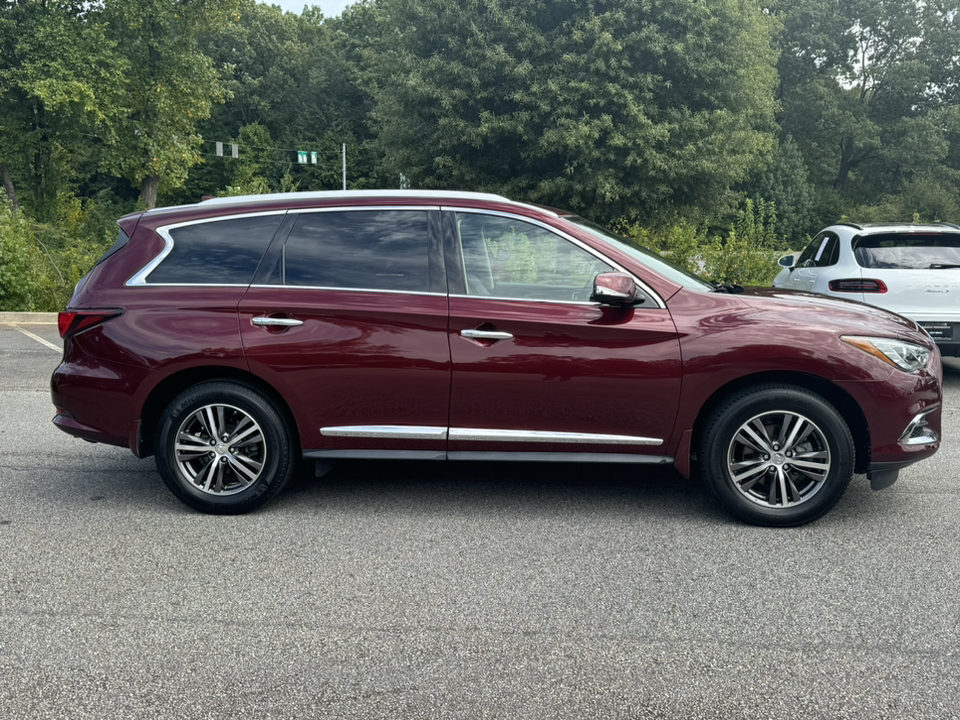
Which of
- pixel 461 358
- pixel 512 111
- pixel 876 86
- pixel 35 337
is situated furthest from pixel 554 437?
pixel 876 86

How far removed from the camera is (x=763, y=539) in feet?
16.4

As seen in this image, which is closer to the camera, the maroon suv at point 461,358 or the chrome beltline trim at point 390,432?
the maroon suv at point 461,358

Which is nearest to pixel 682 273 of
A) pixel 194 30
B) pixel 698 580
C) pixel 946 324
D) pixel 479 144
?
pixel 698 580

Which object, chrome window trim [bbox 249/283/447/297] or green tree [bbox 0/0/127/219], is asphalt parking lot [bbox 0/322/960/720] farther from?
green tree [bbox 0/0/127/219]

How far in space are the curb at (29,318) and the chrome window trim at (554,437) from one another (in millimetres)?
12740

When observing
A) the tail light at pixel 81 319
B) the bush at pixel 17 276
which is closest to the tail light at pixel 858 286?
the tail light at pixel 81 319

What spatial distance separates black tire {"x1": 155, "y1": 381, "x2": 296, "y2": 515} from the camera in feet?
17.4

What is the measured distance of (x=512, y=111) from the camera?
2686 centimetres

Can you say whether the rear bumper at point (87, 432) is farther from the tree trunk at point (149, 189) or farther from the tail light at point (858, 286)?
the tree trunk at point (149, 189)

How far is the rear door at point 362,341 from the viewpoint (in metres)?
5.23

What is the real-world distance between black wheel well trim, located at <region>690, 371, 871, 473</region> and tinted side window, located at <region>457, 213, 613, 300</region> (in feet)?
3.01

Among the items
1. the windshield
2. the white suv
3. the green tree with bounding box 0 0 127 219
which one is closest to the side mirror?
the windshield

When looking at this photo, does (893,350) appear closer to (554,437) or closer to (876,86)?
(554,437)

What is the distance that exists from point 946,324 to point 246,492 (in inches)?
286
